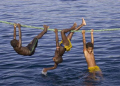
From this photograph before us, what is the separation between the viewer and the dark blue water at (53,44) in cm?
1489

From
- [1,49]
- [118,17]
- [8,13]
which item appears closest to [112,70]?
[1,49]

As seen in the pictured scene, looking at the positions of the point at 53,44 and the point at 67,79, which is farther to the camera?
the point at 53,44

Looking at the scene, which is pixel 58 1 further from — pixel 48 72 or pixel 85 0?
pixel 48 72

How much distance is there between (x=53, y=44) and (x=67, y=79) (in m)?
5.52

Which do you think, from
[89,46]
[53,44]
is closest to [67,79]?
[89,46]

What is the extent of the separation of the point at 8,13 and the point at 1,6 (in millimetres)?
3495

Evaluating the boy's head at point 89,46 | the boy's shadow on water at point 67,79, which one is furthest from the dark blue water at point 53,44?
the boy's head at point 89,46

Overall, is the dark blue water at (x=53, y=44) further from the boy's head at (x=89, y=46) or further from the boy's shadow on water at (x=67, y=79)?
the boy's head at (x=89, y=46)

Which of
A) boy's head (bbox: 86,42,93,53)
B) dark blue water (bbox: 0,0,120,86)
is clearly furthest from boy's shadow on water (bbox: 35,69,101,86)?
boy's head (bbox: 86,42,93,53)

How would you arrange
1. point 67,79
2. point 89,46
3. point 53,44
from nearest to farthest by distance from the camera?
point 89,46 < point 67,79 < point 53,44

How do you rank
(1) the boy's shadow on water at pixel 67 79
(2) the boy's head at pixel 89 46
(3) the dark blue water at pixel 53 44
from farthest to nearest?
1. (3) the dark blue water at pixel 53 44
2. (1) the boy's shadow on water at pixel 67 79
3. (2) the boy's head at pixel 89 46

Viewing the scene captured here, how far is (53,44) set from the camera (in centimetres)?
2006

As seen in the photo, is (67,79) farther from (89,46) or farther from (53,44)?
(53,44)

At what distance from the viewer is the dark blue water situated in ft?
48.9
